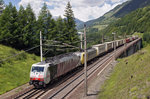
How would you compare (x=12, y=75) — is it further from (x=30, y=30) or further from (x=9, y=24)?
(x=30, y=30)

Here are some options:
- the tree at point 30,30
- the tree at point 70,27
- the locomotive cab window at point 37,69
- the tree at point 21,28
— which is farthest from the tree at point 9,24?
the locomotive cab window at point 37,69

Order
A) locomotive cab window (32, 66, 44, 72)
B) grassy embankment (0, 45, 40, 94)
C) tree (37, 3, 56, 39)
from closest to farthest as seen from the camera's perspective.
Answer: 1. locomotive cab window (32, 66, 44, 72)
2. grassy embankment (0, 45, 40, 94)
3. tree (37, 3, 56, 39)

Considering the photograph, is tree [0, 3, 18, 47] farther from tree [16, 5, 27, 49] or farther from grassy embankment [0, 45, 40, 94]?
grassy embankment [0, 45, 40, 94]

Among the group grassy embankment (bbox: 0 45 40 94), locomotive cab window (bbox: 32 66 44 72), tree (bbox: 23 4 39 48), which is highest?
tree (bbox: 23 4 39 48)

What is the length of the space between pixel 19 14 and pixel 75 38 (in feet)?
65.0

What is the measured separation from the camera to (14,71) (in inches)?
1110

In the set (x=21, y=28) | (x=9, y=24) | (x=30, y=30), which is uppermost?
(x=9, y=24)

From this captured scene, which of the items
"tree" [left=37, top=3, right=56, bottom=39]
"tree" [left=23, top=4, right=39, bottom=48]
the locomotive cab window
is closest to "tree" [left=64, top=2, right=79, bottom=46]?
"tree" [left=37, top=3, right=56, bottom=39]

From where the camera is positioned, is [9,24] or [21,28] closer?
[9,24]

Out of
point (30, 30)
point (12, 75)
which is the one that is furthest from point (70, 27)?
point (12, 75)

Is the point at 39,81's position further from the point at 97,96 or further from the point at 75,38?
the point at 75,38

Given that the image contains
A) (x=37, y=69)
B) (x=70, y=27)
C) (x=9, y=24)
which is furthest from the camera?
(x=70, y=27)

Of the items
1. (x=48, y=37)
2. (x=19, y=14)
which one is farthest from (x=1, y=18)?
(x=48, y=37)

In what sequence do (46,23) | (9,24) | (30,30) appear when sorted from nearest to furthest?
(9,24), (30,30), (46,23)
